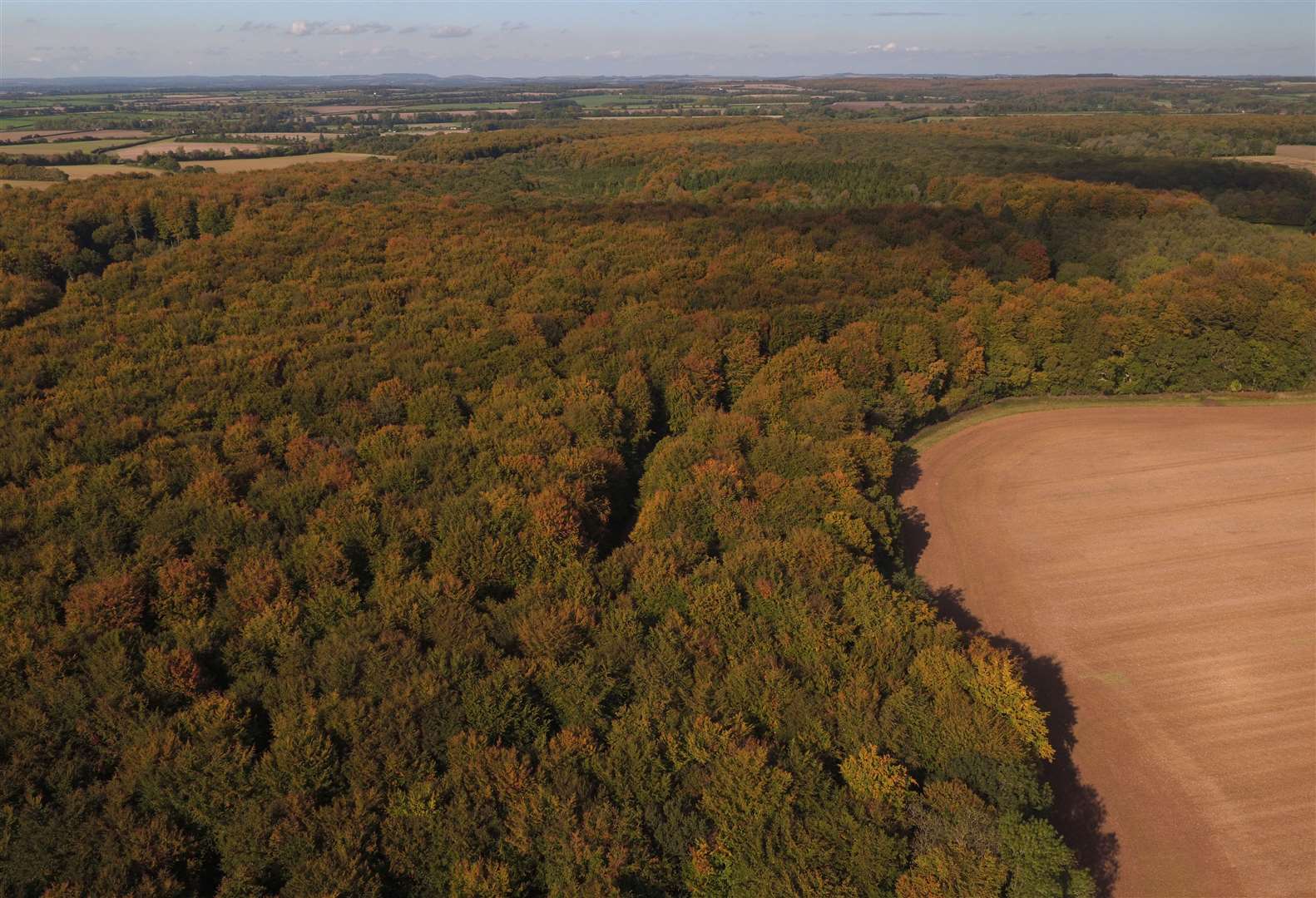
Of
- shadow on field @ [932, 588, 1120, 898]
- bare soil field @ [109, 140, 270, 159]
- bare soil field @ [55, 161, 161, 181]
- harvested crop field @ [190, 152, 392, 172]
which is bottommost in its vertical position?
shadow on field @ [932, 588, 1120, 898]

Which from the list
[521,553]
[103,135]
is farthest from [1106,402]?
[103,135]

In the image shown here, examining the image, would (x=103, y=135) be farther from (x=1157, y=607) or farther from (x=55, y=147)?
(x=1157, y=607)

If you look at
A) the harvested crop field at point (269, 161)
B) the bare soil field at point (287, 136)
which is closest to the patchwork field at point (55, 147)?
the harvested crop field at point (269, 161)

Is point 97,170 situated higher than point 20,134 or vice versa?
point 20,134

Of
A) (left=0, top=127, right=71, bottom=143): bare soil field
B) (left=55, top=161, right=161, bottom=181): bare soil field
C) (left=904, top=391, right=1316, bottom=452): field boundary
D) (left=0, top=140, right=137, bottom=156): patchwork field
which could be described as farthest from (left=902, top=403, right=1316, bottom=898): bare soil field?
(left=0, top=127, right=71, bottom=143): bare soil field

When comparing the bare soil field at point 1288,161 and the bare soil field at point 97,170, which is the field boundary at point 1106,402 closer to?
the bare soil field at point 1288,161

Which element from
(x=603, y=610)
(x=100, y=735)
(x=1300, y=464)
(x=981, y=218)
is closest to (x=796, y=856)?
(x=603, y=610)

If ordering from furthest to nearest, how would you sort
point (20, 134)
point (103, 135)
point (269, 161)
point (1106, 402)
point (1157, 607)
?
point (103, 135) → point (20, 134) → point (269, 161) → point (1106, 402) → point (1157, 607)

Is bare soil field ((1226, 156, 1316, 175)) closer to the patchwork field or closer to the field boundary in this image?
the field boundary
